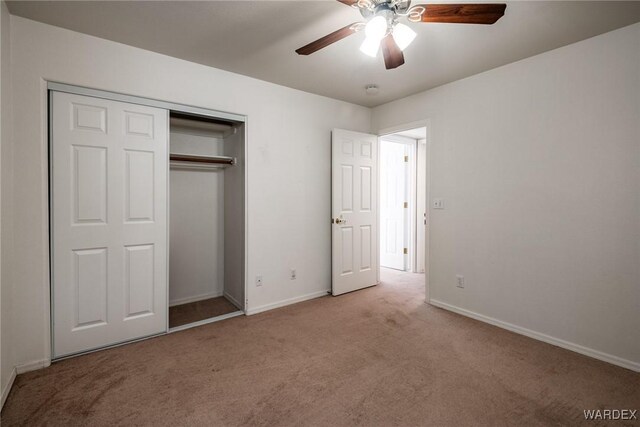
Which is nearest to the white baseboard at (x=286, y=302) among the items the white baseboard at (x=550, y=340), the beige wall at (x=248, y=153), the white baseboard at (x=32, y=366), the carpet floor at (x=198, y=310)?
the beige wall at (x=248, y=153)

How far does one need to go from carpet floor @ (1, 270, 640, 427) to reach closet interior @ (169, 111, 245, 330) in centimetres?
76

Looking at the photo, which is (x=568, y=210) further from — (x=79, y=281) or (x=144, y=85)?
(x=79, y=281)

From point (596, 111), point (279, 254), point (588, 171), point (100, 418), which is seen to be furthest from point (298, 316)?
point (596, 111)

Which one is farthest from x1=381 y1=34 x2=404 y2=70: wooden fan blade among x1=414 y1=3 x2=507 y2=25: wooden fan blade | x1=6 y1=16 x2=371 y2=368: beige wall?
x1=6 y1=16 x2=371 y2=368: beige wall

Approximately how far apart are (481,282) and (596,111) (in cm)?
171

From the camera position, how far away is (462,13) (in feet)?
5.13

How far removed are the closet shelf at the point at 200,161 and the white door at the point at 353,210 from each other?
4.02ft

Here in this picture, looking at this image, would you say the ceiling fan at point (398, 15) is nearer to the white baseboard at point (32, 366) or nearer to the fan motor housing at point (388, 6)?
the fan motor housing at point (388, 6)

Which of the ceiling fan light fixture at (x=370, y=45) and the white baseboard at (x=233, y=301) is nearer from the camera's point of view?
the ceiling fan light fixture at (x=370, y=45)

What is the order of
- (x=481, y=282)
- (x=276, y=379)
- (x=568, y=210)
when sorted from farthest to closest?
(x=481, y=282) → (x=568, y=210) → (x=276, y=379)

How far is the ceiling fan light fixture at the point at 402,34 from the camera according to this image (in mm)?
1736

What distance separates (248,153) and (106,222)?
1384 millimetres

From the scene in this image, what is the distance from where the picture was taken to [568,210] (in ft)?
8.09

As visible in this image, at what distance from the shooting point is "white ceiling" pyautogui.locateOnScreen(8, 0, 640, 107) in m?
1.99
